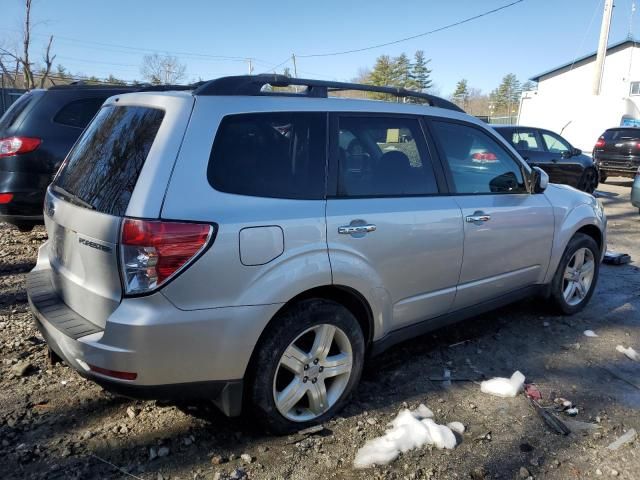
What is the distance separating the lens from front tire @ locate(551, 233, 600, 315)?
443 centimetres

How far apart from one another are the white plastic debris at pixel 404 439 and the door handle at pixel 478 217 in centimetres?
127

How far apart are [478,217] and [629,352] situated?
1.71 metres

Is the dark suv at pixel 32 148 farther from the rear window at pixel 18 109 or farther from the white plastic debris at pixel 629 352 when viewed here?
the white plastic debris at pixel 629 352

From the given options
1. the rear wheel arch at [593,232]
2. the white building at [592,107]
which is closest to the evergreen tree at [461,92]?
the white building at [592,107]

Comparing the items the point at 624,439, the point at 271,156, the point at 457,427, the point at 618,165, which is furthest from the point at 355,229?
the point at 618,165

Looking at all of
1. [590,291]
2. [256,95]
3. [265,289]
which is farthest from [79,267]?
[590,291]

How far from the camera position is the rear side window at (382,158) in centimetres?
292

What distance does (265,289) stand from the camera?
241 centimetres

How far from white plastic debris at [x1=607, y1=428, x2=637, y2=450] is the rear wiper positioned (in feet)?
9.65

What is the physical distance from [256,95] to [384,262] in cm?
113

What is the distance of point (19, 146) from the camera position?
526 centimetres

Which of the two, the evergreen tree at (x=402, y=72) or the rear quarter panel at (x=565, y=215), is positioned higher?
the evergreen tree at (x=402, y=72)

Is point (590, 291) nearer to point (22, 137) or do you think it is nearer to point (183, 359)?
point (183, 359)

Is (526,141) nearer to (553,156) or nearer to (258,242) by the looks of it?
(553,156)
